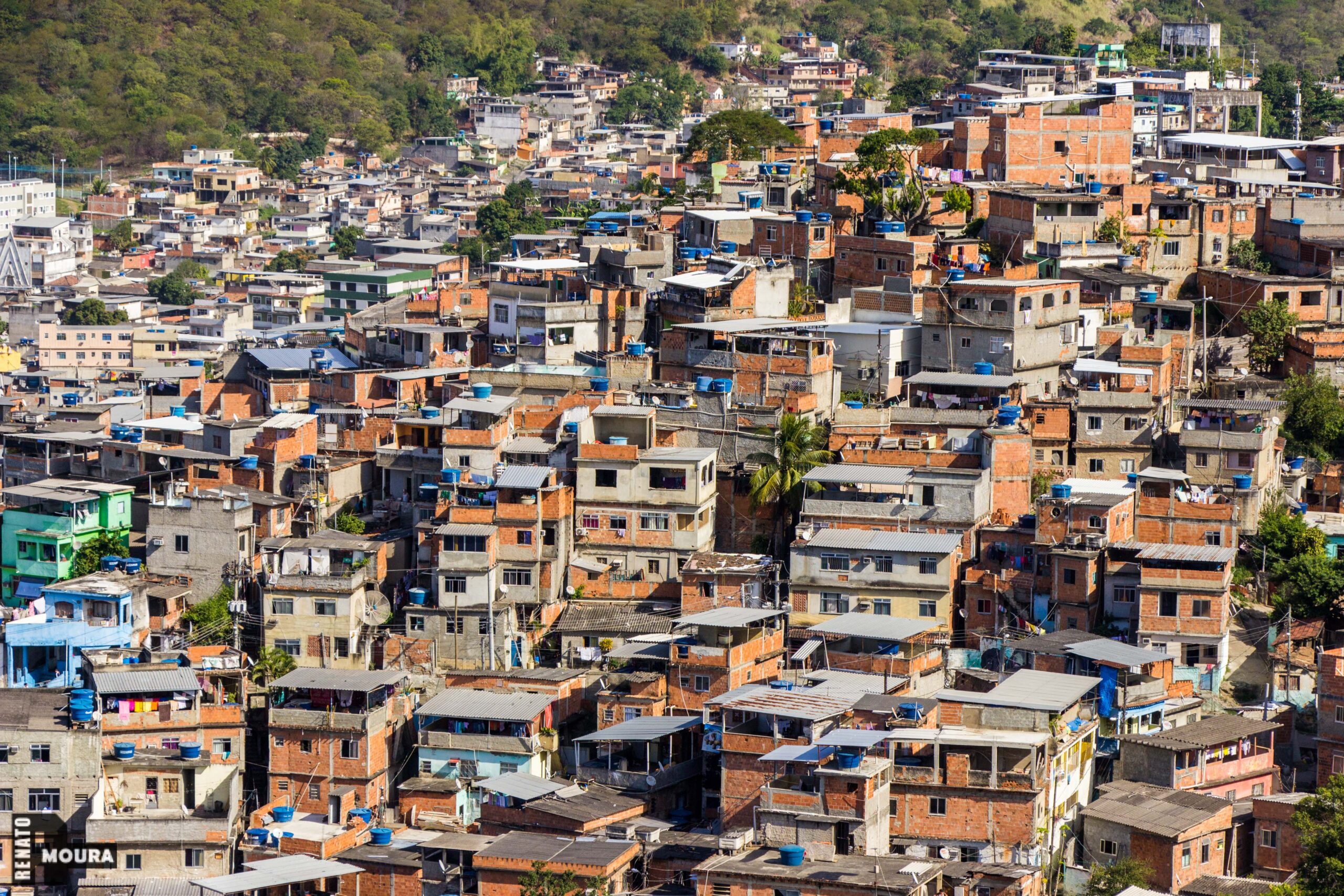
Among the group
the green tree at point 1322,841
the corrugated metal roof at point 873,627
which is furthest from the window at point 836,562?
the green tree at point 1322,841

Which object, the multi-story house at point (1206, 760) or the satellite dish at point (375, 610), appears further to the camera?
the satellite dish at point (375, 610)

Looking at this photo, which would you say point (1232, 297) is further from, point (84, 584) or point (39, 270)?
point (39, 270)

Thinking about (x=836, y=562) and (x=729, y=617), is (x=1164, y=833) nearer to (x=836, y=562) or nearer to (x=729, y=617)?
(x=729, y=617)

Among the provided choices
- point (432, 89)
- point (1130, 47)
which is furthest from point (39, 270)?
point (1130, 47)

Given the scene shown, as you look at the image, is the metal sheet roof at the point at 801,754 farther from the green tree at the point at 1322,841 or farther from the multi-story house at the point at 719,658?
the green tree at the point at 1322,841

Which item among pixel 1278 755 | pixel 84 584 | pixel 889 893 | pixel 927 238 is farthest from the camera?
pixel 927 238

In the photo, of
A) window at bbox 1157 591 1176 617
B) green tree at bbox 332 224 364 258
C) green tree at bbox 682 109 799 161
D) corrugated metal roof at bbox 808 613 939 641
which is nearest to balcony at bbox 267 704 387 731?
corrugated metal roof at bbox 808 613 939 641
